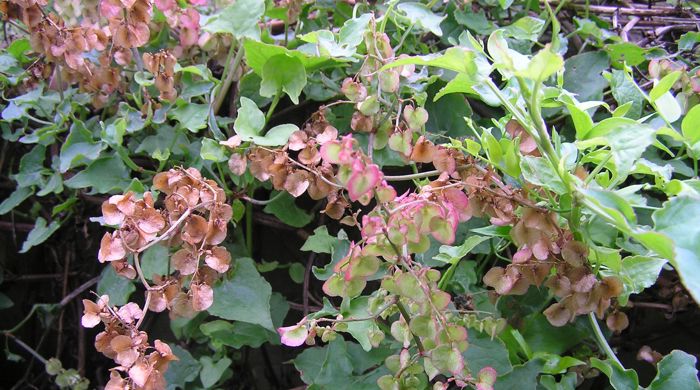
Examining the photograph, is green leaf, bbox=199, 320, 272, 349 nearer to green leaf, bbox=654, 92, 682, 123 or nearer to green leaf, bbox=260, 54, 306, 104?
green leaf, bbox=260, 54, 306, 104

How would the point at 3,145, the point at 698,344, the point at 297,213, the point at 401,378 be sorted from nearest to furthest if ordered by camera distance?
1. the point at 401,378
2. the point at 297,213
3. the point at 698,344
4. the point at 3,145

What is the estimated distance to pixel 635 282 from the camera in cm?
61

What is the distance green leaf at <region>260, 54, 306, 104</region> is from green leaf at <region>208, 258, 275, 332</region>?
22 cm

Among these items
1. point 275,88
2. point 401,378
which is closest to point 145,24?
point 275,88

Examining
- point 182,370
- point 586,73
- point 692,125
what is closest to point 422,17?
point 586,73

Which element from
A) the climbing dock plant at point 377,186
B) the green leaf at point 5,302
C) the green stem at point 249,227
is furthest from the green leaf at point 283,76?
the green leaf at point 5,302

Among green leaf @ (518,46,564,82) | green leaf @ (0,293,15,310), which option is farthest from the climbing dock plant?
green leaf @ (0,293,15,310)

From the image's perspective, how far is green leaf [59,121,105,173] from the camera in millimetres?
896

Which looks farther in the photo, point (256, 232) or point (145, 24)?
point (256, 232)

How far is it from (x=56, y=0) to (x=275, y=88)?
1.41 ft

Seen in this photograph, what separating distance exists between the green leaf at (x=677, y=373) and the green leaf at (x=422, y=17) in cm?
47

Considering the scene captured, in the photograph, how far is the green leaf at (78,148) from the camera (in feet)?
2.94

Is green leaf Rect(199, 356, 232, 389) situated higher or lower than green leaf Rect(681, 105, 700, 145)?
lower

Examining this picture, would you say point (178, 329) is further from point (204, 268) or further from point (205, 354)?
point (204, 268)
